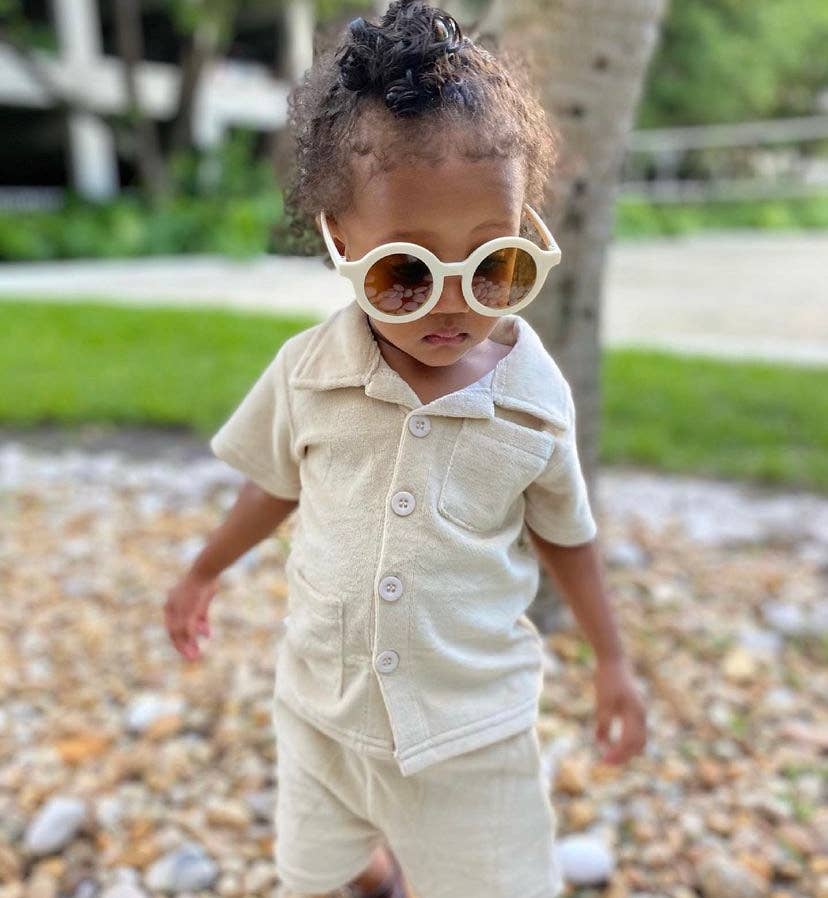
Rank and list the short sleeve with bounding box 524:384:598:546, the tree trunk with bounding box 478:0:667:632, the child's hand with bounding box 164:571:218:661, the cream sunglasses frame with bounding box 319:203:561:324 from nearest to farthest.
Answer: the cream sunglasses frame with bounding box 319:203:561:324, the short sleeve with bounding box 524:384:598:546, the child's hand with bounding box 164:571:218:661, the tree trunk with bounding box 478:0:667:632

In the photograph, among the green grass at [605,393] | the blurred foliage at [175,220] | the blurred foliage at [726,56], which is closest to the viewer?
the green grass at [605,393]

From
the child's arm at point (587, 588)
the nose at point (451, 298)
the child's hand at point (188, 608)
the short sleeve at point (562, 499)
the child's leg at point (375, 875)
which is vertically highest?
the nose at point (451, 298)

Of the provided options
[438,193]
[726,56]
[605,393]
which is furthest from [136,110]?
[726,56]

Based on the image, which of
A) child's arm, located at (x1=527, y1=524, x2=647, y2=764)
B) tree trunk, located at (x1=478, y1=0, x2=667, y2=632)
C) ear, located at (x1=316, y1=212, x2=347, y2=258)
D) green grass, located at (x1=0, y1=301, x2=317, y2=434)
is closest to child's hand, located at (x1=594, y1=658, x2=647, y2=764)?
child's arm, located at (x1=527, y1=524, x2=647, y2=764)

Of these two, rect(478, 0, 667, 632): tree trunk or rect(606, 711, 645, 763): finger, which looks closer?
rect(606, 711, 645, 763): finger

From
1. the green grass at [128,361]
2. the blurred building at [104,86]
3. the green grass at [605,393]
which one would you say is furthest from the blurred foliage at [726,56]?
the green grass at [605,393]

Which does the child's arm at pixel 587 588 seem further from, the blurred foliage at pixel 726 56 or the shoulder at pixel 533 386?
the blurred foliage at pixel 726 56

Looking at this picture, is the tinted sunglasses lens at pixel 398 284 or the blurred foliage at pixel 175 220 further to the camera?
the blurred foliage at pixel 175 220

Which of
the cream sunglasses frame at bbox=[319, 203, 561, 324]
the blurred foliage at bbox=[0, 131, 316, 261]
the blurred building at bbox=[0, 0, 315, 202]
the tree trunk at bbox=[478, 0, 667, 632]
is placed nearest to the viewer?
the cream sunglasses frame at bbox=[319, 203, 561, 324]

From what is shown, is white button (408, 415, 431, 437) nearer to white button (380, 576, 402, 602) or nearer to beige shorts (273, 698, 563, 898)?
white button (380, 576, 402, 602)

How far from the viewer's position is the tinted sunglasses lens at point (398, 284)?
100 centimetres

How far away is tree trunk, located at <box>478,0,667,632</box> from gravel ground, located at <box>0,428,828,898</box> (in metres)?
0.93

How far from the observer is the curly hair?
993 millimetres

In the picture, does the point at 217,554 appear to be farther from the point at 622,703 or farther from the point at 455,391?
the point at 622,703
